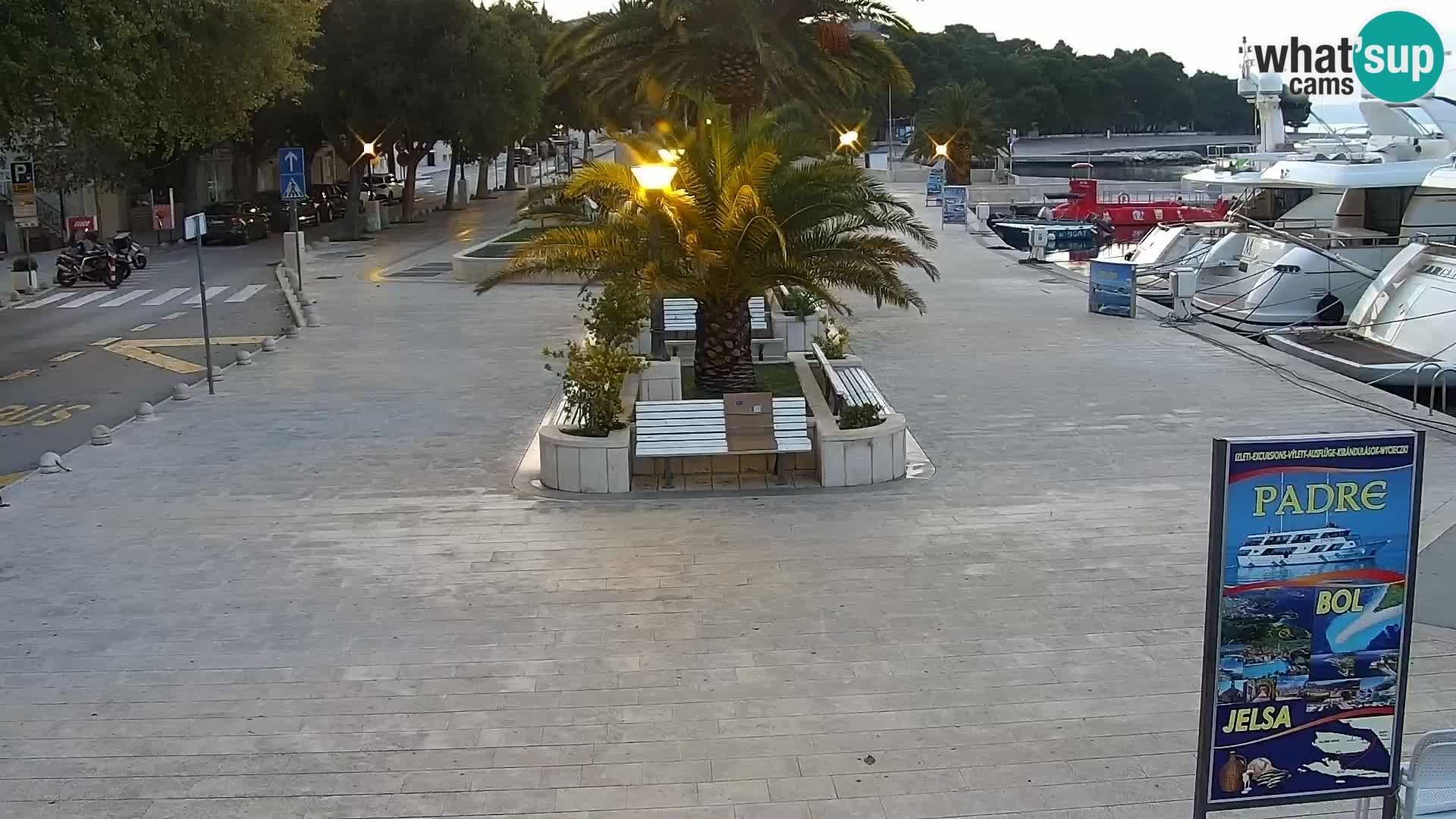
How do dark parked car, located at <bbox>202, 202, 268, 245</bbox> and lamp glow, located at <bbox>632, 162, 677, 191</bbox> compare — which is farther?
dark parked car, located at <bbox>202, 202, 268, 245</bbox>

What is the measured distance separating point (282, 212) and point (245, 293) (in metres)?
20.3

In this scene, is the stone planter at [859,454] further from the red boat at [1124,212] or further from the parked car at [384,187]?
the parked car at [384,187]

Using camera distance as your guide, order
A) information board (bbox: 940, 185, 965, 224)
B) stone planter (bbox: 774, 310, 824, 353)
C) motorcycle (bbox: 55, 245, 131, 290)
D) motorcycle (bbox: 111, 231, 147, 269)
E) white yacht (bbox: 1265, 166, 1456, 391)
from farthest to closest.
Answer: information board (bbox: 940, 185, 965, 224)
motorcycle (bbox: 111, 231, 147, 269)
motorcycle (bbox: 55, 245, 131, 290)
white yacht (bbox: 1265, 166, 1456, 391)
stone planter (bbox: 774, 310, 824, 353)

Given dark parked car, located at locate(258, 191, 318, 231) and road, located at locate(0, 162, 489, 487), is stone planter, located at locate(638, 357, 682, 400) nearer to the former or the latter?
road, located at locate(0, 162, 489, 487)

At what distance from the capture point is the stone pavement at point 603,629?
648cm

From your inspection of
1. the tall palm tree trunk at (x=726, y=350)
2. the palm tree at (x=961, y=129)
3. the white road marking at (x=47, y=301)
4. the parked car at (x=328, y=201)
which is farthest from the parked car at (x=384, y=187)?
Result: the tall palm tree trunk at (x=726, y=350)

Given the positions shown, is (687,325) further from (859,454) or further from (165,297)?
(165,297)

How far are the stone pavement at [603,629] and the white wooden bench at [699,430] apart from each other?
0.60 m

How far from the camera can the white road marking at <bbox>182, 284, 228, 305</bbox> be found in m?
27.7

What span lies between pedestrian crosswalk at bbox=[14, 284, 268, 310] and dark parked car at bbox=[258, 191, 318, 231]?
15757 millimetres

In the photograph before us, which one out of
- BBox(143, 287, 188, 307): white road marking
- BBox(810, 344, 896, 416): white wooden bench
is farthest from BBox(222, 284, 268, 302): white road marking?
BBox(810, 344, 896, 416): white wooden bench

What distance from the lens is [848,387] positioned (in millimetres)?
14789

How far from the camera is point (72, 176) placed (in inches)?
1555

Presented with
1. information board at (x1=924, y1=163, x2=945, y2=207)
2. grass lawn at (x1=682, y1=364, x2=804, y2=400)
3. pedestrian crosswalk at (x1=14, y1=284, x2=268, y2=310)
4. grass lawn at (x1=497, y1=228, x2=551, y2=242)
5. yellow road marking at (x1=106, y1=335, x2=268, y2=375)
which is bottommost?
yellow road marking at (x1=106, y1=335, x2=268, y2=375)
